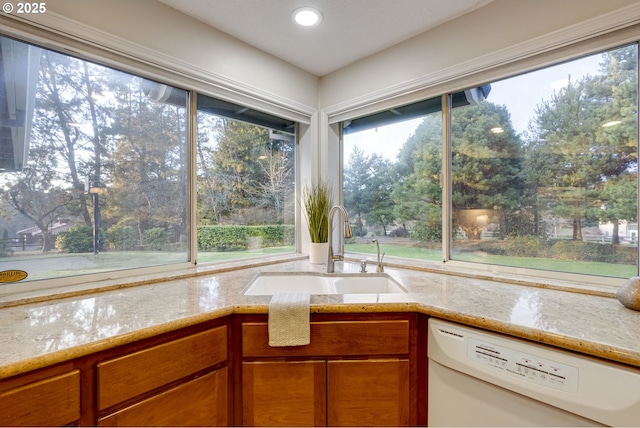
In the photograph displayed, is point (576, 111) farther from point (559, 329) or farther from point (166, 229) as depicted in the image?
point (166, 229)

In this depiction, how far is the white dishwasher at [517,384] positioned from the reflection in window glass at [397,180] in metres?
0.89

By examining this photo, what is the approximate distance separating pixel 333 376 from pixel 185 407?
0.54 m

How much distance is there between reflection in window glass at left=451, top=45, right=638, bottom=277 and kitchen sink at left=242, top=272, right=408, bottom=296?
571 millimetres

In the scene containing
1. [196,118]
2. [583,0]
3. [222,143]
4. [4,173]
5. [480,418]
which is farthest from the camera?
[222,143]

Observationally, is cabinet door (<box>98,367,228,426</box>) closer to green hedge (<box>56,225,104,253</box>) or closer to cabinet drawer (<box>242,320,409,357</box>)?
cabinet drawer (<box>242,320,409,357</box>)

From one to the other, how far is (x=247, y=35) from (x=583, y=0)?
68.1 inches

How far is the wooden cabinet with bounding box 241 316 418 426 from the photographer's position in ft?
3.74

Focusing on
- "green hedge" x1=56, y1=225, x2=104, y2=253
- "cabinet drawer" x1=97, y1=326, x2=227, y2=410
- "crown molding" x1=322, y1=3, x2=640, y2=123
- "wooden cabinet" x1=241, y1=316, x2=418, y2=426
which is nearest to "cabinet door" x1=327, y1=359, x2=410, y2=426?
"wooden cabinet" x1=241, y1=316, x2=418, y2=426

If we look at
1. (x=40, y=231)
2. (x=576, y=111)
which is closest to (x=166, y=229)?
(x=40, y=231)

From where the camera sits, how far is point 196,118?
5.93 feet

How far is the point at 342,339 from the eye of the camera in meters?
1.15

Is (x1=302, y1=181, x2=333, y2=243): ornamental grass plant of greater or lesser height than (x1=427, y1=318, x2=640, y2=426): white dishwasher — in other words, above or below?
above

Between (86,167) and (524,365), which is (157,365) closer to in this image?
(86,167)

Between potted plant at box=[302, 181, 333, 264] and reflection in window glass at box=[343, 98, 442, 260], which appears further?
potted plant at box=[302, 181, 333, 264]
